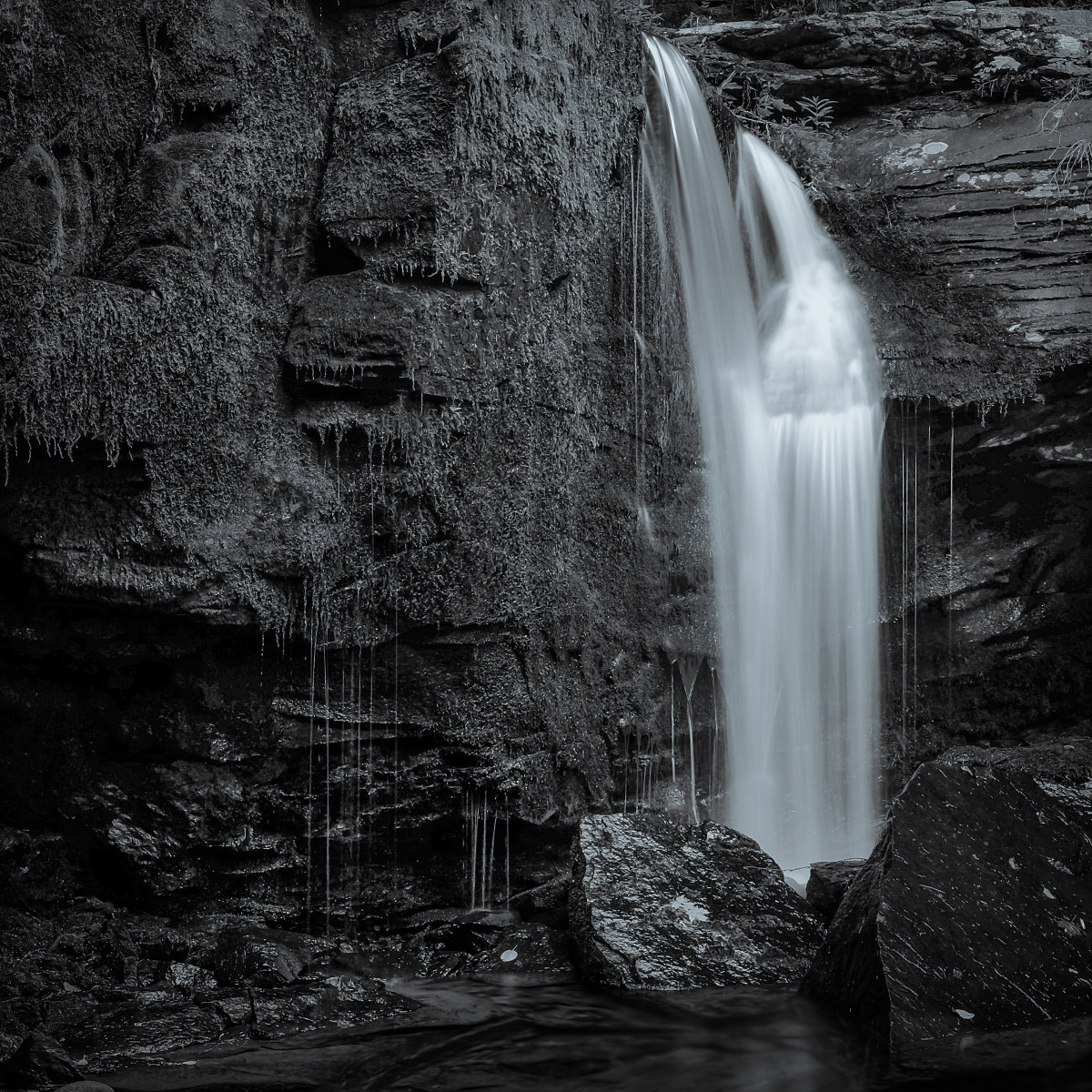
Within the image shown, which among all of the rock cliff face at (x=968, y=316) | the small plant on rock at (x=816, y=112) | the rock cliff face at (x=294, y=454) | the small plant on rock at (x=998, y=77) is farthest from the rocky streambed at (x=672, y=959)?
the small plant on rock at (x=998, y=77)

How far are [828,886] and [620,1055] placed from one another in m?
1.85

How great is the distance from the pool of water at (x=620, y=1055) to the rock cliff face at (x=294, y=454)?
1.93 m

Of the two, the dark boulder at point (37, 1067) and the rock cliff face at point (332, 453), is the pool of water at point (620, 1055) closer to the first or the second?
the dark boulder at point (37, 1067)

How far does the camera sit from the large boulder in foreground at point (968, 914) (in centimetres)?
431

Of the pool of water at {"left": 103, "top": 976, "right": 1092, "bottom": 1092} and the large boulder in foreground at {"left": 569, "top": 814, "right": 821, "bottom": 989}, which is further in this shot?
the large boulder in foreground at {"left": 569, "top": 814, "right": 821, "bottom": 989}

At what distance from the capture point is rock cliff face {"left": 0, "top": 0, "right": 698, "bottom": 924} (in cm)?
627

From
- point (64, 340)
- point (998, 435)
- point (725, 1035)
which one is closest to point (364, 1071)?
point (725, 1035)

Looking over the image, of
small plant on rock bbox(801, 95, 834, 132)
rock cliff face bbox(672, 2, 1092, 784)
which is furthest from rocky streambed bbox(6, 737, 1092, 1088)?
small plant on rock bbox(801, 95, 834, 132)

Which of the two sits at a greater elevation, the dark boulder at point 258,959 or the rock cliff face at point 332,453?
the rock cliff face at point 332,453

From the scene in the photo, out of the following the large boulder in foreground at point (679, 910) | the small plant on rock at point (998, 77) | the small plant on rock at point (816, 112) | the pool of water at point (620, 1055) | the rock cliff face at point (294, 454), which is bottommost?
the pool of water at point (620, 1055)

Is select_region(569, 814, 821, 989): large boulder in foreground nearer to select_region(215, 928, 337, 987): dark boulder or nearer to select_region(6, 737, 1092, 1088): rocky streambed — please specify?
select_region(6, 737, 1092, 1088): rocky streambed

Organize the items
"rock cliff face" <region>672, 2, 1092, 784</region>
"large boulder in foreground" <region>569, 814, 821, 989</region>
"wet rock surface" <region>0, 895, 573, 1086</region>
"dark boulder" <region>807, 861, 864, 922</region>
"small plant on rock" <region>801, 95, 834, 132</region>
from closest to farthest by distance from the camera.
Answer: "wet rock surface" <region>0, 895, 573, 1086</region> < "large boulder in foreground" <region>569, 814, 821, 989</region> < "dark boulder" <region>807, 861, 864, 922</region> < "rock cliff face" <region>672, 2, 1092, 784</region> < "small plant on rock" <region>801, 95, 834, 132</region>

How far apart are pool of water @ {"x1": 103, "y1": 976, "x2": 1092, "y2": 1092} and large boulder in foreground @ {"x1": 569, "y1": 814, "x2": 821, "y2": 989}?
0.15m

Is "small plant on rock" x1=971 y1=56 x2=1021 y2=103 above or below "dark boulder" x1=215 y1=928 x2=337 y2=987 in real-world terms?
above
